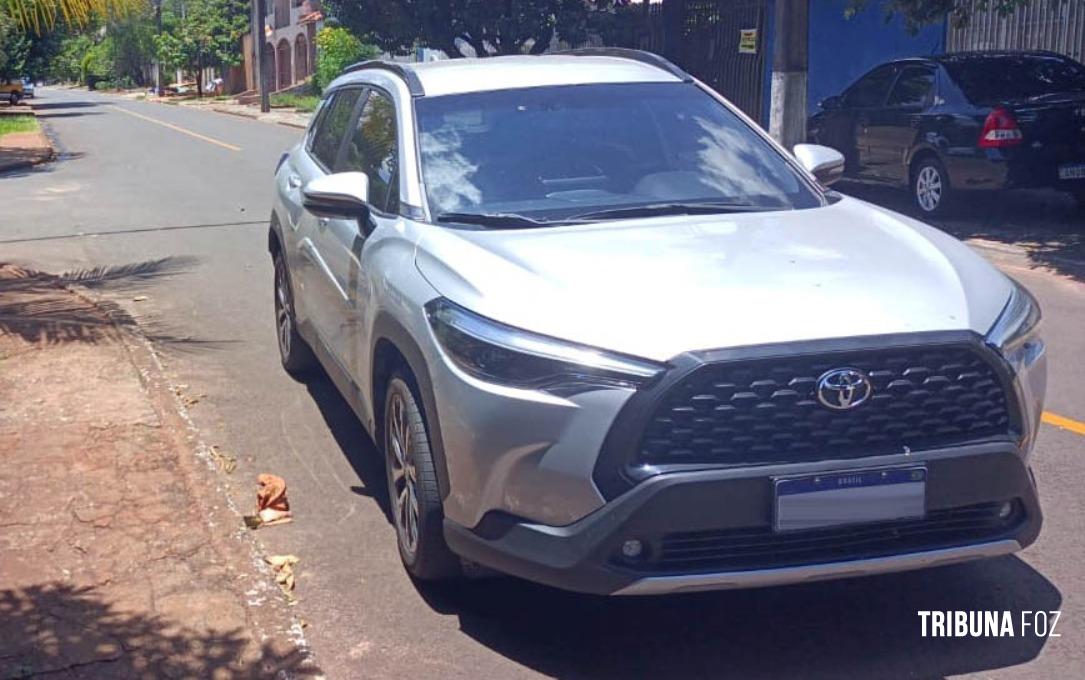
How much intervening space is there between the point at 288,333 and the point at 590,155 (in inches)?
116

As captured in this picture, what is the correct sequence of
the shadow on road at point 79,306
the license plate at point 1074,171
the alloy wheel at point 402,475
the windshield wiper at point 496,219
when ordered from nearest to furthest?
the alloy wheel at point 402,475 → the windshield wiper at point 496,219 → the shadow on road at point 79,306 → the license plate at point 1074,171

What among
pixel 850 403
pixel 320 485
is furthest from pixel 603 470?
pixel 320 485

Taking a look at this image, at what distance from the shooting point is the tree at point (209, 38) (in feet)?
235

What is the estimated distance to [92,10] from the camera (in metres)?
11.8

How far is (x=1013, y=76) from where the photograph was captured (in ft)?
44.9

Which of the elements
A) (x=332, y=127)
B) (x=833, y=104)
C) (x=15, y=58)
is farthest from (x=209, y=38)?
(x=332, y=127)

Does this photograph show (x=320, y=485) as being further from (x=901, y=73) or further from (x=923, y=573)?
(x=901, y=73)

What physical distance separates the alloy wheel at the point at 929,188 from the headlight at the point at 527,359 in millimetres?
10408

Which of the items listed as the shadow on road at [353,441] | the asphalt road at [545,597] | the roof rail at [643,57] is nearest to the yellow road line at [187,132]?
the asphalt road at [545,597]

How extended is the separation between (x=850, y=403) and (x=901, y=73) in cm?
1163

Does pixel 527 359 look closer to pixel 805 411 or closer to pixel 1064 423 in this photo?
pixel 805 411

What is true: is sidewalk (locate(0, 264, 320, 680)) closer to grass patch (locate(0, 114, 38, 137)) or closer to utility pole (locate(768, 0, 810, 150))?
utility pole (locate(768, 0, 810, 150))

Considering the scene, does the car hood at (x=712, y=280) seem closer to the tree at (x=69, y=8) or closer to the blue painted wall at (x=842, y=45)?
the tree at (x=69, y=8)

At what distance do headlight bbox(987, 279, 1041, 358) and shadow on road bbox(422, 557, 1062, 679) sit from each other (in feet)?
3.07
